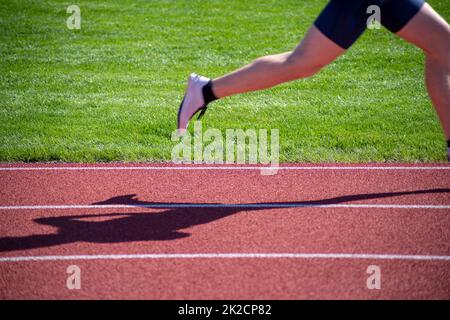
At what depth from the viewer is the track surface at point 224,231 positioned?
3551 millimetres

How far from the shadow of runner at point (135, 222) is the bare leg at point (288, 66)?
0.91m

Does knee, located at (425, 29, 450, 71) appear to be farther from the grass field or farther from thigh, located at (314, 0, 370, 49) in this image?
the grass field

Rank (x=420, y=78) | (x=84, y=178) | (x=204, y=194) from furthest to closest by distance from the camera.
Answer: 1. (x=420, y=78)
2. (x=84, y=178)
3. (x=204, y=194)

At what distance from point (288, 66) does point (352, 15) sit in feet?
1.82

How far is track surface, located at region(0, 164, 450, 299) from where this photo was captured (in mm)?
3551

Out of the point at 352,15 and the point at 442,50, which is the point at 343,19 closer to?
the point at 352,15

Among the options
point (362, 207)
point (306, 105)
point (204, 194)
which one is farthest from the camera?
point (306, 105)

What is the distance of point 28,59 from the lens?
33.4 feet

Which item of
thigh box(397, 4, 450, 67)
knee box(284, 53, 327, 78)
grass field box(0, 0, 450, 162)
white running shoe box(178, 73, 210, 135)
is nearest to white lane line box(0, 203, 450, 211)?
white running shoe box(178, 73, 210, 135)
